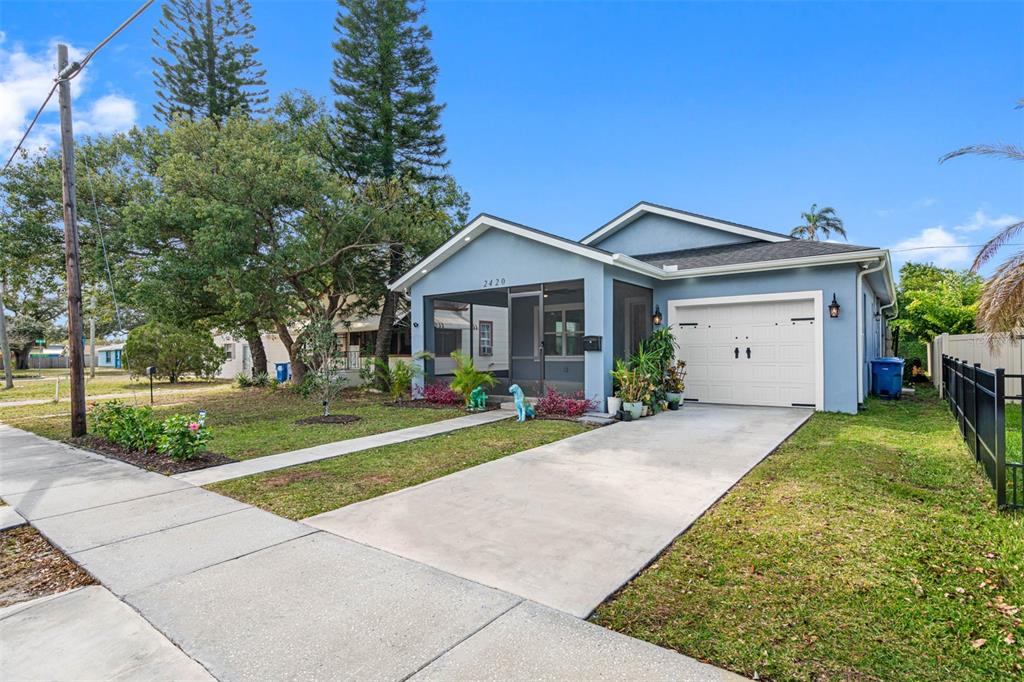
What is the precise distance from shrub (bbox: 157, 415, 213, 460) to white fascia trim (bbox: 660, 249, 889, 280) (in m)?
9.28

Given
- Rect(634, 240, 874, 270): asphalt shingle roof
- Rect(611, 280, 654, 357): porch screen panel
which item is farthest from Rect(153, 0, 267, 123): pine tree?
Rect(634, 240, 874, 270): asphalt shingle roof

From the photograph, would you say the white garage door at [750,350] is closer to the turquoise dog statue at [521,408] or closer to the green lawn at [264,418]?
the turquoise dog statue at [521,408]

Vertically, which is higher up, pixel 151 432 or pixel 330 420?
pixel 151 432

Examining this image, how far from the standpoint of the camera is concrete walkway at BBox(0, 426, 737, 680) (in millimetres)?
2283

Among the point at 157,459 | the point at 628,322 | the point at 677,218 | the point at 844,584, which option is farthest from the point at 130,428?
the point at 677,218

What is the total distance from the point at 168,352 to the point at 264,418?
1403 centimetres

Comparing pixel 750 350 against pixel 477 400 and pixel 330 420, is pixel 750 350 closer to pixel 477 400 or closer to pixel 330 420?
pixel 477 400

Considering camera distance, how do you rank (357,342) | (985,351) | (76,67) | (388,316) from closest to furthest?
(76,67)
(985,351)
(388,316)
(357,342)

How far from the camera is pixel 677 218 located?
14.7 m

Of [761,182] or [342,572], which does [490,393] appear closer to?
[342,572]

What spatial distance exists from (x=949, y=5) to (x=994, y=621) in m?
15.7

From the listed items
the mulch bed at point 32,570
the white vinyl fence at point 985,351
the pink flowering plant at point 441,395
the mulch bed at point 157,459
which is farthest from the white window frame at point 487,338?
the mulch bed at point 32,570

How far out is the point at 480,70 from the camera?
1688cm

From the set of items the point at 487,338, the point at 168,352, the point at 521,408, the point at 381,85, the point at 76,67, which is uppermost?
the point at 381,85
